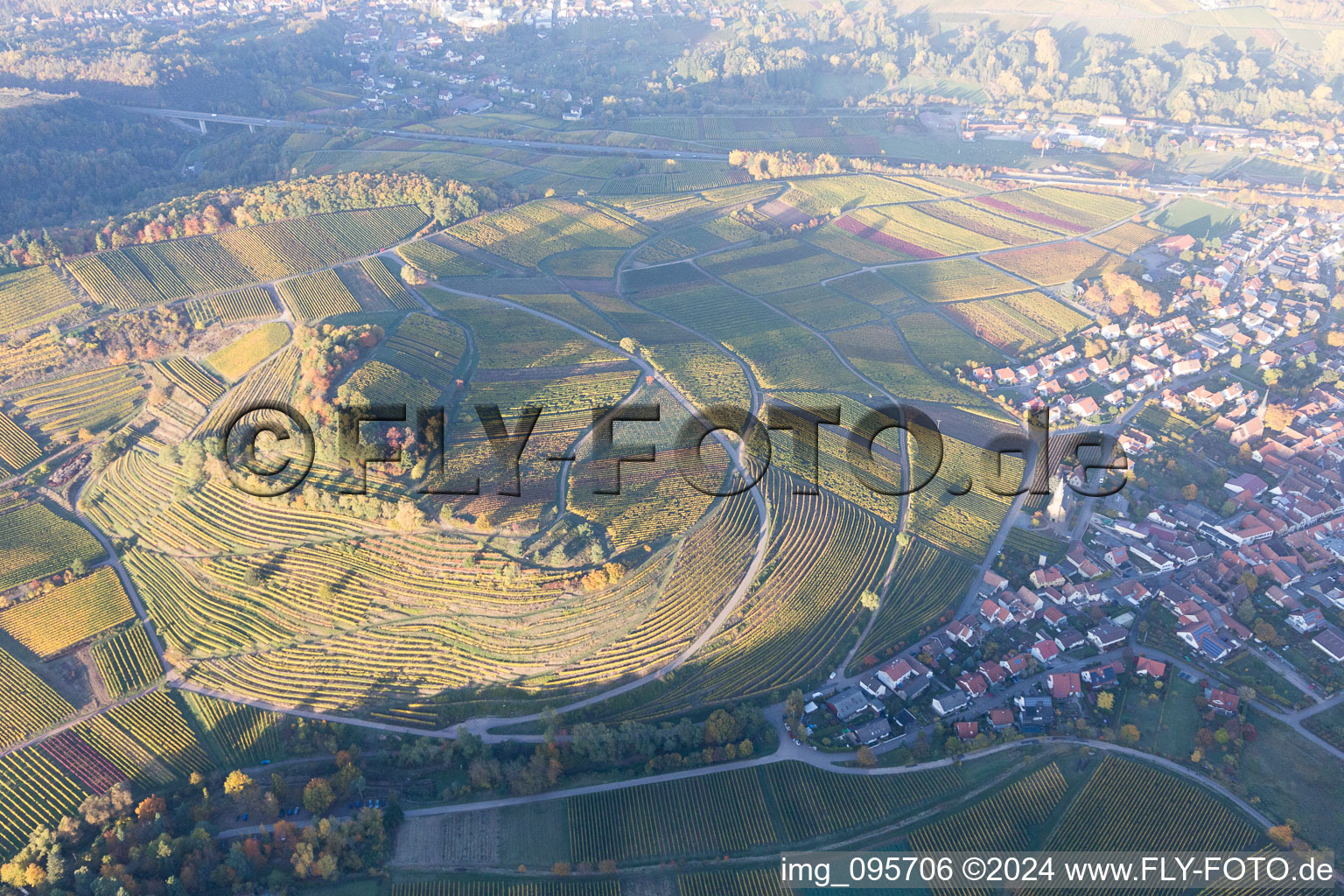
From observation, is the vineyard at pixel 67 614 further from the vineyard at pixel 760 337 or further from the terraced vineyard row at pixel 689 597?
the vineyard at pixel 760 337

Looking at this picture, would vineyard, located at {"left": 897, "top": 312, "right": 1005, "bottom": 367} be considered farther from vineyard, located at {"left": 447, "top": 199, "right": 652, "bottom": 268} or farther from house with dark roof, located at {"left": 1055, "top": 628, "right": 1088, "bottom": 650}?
vineyard, located at {"left": 447, "top": 199, "right": 652, "bottom": 268}

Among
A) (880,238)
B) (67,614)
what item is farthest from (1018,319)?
(67,614)

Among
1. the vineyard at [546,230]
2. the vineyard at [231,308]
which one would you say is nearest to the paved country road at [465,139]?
the vineyard at [546,230]

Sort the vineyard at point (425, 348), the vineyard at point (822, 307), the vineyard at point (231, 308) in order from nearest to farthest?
the vineyard at point (425, 348) → the vineyard at point (231, 308) → the vineyard at point (822, 307)

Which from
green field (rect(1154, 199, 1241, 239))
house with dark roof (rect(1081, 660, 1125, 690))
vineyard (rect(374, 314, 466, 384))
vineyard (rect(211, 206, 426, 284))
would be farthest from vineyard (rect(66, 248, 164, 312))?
green field (rect(1154, 199, 1241, 239))

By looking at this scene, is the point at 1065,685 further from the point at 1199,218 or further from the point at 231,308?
the point at 1199,218

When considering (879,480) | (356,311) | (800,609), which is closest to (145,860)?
(800,609)
